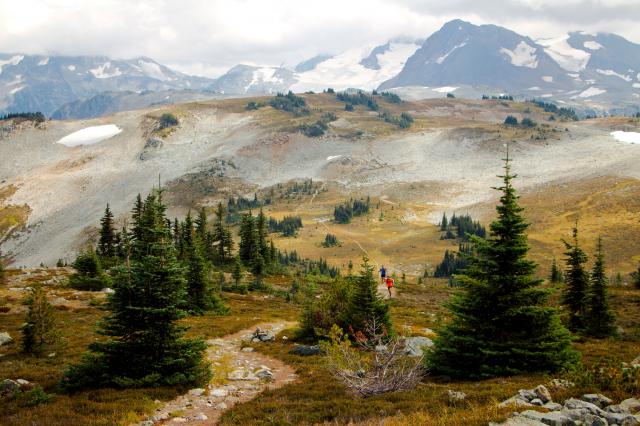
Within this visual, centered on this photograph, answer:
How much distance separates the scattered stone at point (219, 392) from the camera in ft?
53.1

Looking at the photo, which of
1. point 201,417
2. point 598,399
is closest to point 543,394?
point 598,399

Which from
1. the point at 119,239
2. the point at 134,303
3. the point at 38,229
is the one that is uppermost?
the point at 134,303

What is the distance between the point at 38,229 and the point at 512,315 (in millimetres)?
205274

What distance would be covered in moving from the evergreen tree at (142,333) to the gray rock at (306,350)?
873 cm

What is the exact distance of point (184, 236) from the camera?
73062 millimetres

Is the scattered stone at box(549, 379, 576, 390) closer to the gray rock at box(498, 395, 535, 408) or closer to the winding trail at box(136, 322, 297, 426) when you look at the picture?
the gray rock at box(498, 395, 535, 408)

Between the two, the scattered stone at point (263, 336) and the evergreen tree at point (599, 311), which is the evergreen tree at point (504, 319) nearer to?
the scattered stone at point (263, 336)

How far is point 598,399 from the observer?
11.1 m

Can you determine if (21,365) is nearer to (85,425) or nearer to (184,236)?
(85,425)

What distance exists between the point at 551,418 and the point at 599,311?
92.2ft

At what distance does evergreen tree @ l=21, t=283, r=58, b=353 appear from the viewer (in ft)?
74.2

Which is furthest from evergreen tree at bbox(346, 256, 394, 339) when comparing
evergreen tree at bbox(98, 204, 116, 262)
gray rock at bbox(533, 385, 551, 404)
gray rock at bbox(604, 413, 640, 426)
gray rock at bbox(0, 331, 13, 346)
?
evergreen tree at bbox(98, 204, 116, 262)

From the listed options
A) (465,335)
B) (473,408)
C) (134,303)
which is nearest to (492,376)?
(465,335)

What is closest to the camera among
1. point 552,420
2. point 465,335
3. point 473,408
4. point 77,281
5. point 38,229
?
point 552,420
